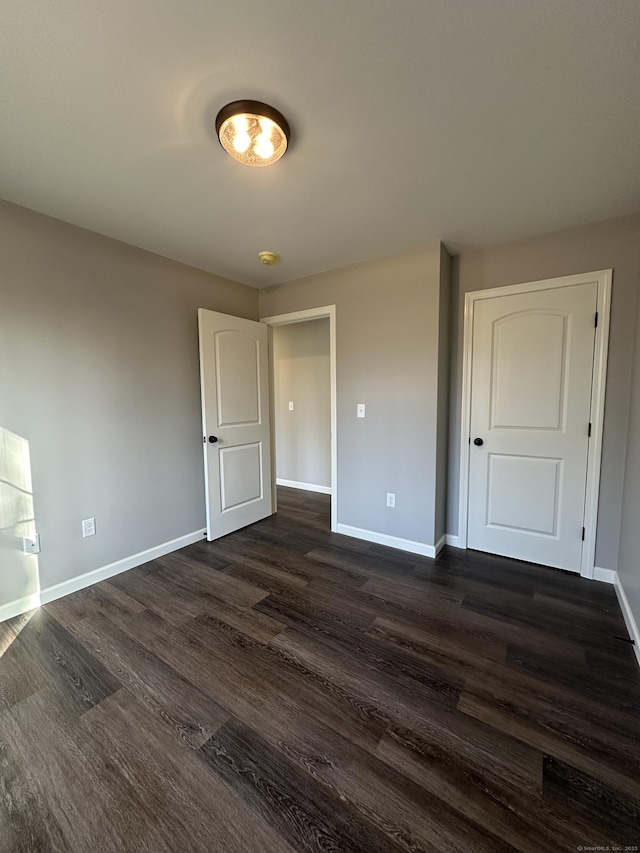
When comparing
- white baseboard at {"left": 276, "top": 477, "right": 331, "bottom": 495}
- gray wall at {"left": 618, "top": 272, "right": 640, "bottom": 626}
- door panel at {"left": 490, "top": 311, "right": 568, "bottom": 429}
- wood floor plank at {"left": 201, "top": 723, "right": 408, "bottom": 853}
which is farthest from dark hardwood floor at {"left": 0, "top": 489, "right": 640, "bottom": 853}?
white baseboard at {"left": 276, "top": 477, "right": 331, "bottom": 495}

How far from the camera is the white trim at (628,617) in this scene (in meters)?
1.68

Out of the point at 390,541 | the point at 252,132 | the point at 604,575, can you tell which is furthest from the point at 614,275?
the point at 390,541

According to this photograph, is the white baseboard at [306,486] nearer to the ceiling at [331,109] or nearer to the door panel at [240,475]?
the door panel at [240,475]

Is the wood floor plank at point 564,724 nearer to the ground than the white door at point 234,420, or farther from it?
nearer to the ground

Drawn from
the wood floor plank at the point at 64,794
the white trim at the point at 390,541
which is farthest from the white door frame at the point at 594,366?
the wood floor plank at the point at 64,794

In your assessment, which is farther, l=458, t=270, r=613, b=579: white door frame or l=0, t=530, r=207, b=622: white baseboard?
l=458, t=270, r=613, b=579: white door frame

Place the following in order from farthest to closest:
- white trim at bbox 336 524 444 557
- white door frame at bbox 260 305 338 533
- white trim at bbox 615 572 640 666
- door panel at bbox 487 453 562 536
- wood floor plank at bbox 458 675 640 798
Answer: white door frame at bbox 260 305 338 533 → white trim at bbox 336 524 444 557 → door panel at bbox 487 453 562 536 → white trim at bbox 615 572 640 666 → wood floor plank at bbox 458 675 640 798

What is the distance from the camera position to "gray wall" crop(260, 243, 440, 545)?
256 cm

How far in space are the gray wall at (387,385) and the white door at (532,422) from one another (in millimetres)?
423

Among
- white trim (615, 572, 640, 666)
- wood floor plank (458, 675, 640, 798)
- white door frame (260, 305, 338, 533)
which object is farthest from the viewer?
white door frame (260, 305, 338, 533)

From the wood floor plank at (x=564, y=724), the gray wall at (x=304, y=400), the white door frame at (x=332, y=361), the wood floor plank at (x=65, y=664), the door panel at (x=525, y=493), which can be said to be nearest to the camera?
the wood floor plank at (x=564, y=724)

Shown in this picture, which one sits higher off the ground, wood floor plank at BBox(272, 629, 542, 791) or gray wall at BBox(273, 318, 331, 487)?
gray wall at BBox(273, 318, 331, 487)

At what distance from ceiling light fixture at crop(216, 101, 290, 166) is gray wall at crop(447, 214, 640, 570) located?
6.03ft

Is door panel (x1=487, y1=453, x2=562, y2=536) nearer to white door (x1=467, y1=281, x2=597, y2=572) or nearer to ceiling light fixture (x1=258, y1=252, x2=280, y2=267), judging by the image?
white door (x1=467, y1=281, x2=597, y2=572)
